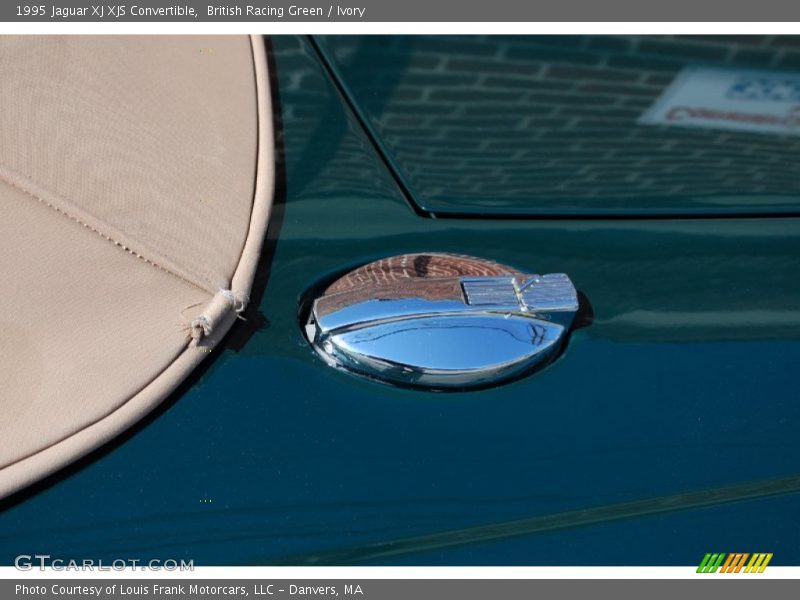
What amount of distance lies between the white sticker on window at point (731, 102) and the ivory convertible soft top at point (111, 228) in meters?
0.53

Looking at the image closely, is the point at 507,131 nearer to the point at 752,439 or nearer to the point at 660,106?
the point at 660,106

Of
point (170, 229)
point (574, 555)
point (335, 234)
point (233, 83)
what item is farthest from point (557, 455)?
point (233, 83)

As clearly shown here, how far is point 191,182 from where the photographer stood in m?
0.98

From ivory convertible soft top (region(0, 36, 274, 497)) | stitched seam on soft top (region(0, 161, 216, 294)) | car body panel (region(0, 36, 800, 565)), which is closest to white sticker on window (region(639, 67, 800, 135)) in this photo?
car body panel (region(0, 36, 800, 565))

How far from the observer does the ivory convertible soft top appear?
806 millimetres

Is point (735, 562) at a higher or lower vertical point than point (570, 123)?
lower

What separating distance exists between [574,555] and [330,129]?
604 mm

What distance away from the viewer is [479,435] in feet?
2.68

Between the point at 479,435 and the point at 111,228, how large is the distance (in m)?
0.44

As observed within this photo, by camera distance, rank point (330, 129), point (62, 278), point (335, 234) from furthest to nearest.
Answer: point (330, 129)
point (335, 234)
point (62, 278)

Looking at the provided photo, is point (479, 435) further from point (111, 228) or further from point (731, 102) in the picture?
point (731, 102)

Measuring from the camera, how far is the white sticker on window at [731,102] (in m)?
1.14

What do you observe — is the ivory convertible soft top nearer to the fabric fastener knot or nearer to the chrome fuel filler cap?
the fabric fastener knot

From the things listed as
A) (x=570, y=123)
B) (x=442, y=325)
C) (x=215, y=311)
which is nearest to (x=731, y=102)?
(x=570, y=123)
